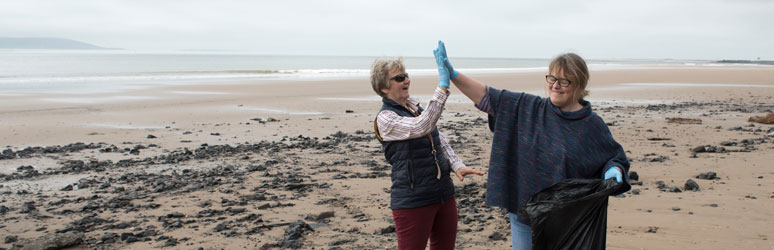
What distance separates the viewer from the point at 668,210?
5672mm

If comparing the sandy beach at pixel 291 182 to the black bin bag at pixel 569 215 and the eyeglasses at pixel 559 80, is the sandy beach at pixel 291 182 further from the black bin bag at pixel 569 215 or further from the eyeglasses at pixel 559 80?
the eyeglasses at pixel 559 80

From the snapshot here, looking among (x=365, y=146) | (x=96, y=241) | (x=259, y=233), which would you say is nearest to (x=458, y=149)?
(x=365, y=146)

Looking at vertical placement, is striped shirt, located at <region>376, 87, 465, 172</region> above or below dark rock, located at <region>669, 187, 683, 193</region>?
above

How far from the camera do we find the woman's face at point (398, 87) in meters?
3.24

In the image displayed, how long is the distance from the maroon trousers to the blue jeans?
482mm

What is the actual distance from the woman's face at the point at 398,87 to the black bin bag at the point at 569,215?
3.02ft

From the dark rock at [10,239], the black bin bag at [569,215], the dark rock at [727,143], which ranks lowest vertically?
the dark rock at [10,239]

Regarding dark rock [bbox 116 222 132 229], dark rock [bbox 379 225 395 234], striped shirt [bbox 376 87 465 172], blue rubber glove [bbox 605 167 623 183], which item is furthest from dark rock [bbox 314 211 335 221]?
blue rubber glove [bbox 605 167 623 183]

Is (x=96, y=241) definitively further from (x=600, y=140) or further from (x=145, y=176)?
(x=600, y=140)

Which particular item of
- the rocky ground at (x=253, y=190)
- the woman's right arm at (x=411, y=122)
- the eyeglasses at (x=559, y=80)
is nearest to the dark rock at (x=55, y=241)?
the rocky ground at (x=253, y=190)

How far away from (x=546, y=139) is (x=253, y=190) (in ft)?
16.0

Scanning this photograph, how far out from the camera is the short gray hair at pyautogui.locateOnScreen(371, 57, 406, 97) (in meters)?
3.27

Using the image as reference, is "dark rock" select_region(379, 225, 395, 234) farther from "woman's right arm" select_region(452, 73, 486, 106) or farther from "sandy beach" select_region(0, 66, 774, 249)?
"woman's right arm" select_region(452, 73, 486, 106)

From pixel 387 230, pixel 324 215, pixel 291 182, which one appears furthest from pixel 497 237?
pixel 291 182
